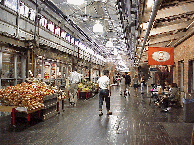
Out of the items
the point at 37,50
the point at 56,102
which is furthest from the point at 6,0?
the point at 56,102

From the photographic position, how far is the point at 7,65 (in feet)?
31.8

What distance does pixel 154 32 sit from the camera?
10047 millimetres

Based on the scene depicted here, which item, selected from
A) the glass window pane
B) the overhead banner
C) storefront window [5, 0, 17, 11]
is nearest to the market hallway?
the glass window pane

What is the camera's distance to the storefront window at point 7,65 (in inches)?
370

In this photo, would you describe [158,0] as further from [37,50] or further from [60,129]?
[37,50]

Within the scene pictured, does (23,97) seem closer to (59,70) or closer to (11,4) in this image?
(11,4)

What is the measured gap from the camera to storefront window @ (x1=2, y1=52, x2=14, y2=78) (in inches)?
370

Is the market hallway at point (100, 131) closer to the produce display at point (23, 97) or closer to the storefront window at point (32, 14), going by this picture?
the produce display at point (23, 97)

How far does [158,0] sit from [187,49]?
22.2 ft

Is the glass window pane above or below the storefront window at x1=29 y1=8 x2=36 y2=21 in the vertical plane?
below

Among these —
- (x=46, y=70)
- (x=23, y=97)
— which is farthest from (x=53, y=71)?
(x=23, y=97)

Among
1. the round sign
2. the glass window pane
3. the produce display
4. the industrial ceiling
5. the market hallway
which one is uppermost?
the industrial ceiling

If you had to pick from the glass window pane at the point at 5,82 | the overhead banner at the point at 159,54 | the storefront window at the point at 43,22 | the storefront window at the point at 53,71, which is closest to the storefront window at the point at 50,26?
the storefront window at the point at 43,22

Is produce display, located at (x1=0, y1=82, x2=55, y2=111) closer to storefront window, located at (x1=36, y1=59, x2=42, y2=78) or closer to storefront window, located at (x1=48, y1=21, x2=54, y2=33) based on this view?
storefront window, located at (x1=36, y1=59, x2=42, y2=78)
